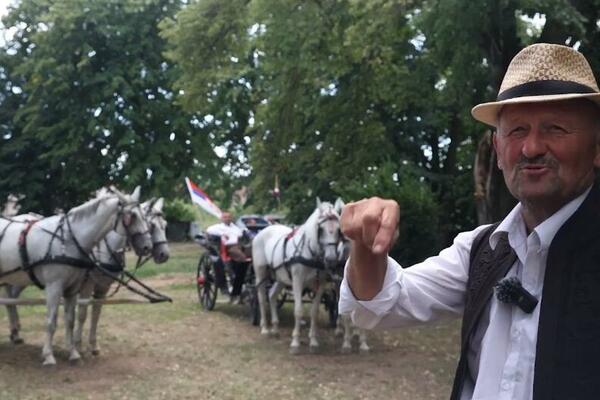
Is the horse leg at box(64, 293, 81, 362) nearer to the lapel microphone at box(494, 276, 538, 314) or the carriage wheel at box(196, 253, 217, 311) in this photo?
the carriage wheel at box(196, 253, 217, 311)

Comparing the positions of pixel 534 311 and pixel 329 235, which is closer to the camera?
pixel 534 311

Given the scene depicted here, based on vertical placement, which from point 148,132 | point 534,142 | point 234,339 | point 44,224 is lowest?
point 234,339

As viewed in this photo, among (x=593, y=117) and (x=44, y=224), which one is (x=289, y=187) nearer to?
(x=44, y=224)

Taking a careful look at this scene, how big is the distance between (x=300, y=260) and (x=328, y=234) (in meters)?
0.65

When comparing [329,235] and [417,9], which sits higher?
[417,9]

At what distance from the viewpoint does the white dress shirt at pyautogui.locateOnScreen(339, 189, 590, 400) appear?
5.80 ft

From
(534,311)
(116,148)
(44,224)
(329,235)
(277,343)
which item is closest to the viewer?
(534,311)

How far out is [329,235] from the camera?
8.77m

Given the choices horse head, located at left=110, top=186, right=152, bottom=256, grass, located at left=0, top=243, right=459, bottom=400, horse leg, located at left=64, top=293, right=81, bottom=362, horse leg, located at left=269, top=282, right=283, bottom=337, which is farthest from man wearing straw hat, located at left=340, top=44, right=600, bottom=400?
horse leg, located at left=269, top=282, right=283, bottom=337

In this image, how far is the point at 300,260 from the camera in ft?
30.2

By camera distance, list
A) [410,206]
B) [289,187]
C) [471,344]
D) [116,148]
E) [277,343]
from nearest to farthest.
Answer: [471,344] → [277,343] → [410,206] → [289,187] → [116,148]

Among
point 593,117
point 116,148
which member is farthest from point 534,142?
point 116,148

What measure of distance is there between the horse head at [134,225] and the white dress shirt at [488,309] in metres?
6.48

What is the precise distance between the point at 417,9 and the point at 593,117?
28.4ft
